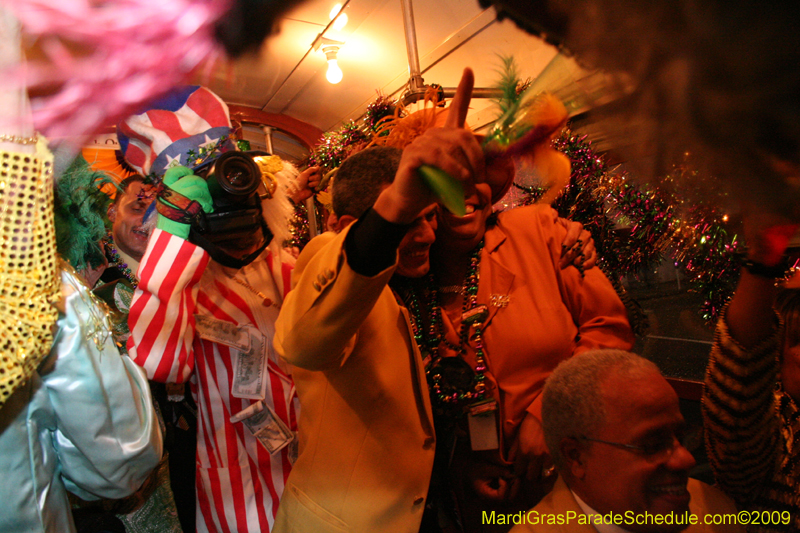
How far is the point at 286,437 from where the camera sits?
1.48 meters

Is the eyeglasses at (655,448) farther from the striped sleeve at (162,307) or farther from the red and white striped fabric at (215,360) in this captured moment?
the striped sleeve at (162,307)

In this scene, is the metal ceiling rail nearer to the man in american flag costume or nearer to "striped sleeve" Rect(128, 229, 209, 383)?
the man in american flag costume

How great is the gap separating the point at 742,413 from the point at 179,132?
177cm

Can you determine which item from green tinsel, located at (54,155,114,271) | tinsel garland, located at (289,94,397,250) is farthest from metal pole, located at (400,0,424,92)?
green tinsel, located at (54,155,114,271)

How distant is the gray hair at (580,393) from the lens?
1.06 m

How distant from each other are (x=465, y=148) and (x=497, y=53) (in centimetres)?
12

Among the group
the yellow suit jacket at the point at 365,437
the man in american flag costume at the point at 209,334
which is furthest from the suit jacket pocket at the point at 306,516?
the man in american flag costume at the point at 209,334

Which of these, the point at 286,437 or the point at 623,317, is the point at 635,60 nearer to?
the point at 623,317

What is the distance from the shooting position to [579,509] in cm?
106

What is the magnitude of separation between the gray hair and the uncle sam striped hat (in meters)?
1.21

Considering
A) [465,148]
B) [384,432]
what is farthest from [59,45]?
[384,432]

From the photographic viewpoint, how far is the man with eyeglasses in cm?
99

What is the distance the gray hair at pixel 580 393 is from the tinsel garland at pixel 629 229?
1.08 feet

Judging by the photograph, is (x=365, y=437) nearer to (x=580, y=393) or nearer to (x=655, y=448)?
(x=580, y=393)
